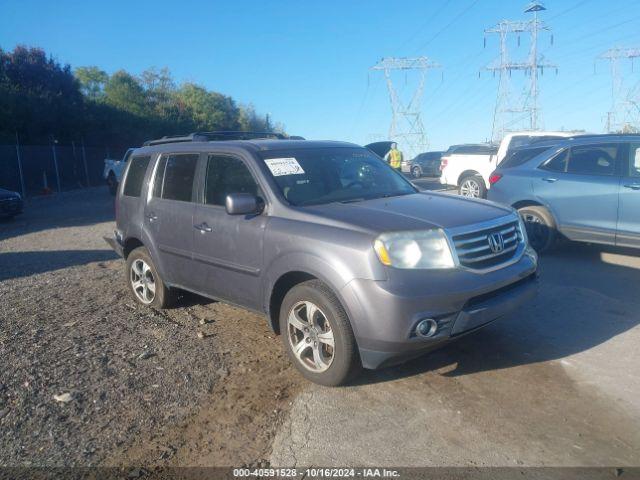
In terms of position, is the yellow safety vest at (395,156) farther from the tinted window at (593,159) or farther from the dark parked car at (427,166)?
the dark parked car at (427,166)

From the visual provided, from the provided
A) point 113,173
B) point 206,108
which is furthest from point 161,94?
point 113,173

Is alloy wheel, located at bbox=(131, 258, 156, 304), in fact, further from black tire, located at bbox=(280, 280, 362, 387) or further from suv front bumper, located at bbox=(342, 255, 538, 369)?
suv front bumper, located at bbox=(342, 255, 538, 369)

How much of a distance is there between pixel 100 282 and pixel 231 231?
349cm

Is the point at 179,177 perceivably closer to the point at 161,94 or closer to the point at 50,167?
the point at 50,167

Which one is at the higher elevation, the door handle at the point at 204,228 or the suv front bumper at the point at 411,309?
the door handle at the point at 204,228

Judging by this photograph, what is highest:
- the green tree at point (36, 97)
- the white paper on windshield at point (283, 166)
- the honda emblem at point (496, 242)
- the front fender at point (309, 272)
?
the green tree at point (36, 97)

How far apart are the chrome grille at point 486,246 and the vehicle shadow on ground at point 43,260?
6636mm

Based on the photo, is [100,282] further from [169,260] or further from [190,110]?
[190,110]

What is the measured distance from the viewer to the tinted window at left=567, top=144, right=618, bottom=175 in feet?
23.3

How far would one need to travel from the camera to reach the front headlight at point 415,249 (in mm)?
3506

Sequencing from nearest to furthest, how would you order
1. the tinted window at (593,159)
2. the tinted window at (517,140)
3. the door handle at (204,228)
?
the door handle at (204,228), the tinted window at (593,159), the tinted window at (517,140)

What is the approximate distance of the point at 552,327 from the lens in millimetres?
4918

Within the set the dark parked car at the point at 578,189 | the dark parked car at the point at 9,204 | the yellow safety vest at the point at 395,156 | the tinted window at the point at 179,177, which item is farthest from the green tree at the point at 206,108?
the tinted window at the point at 179,177

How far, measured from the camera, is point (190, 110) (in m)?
45.8
